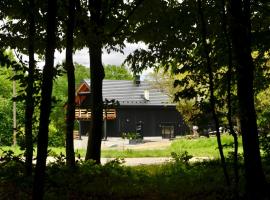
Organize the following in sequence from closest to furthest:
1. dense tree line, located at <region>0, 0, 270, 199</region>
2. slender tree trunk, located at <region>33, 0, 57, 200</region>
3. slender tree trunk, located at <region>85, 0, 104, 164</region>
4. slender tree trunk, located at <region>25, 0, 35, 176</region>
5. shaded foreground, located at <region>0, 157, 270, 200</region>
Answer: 1. slender tree trunk, located at <region>33, 0, 57, 200</region>
2. dense tree line, located at <region>0, 0, 270, 199</region>
3. slender tree trunk, located at <region>25, 0, 35, 176</region>
4. shaded foreground, located at <region>0, 157, 270, 200</region>
5. slender tree trunk, located at <region>85, 0, 104, 164</region>

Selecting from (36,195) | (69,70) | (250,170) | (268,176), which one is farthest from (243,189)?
(69,70)

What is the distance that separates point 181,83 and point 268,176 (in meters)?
2.56

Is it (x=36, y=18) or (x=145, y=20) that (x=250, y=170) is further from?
(x=145, y=20)

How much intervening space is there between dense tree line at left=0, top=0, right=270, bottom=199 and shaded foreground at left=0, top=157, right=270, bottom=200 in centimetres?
44

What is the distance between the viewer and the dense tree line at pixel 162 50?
730 cm

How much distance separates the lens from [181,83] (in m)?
8.78

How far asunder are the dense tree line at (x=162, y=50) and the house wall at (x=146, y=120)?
38.7 meters

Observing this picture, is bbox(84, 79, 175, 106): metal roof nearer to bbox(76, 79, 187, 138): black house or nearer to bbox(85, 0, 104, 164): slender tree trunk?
bbox(76, 79, 187, 138): black house

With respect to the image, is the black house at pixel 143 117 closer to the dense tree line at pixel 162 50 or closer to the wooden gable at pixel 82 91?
the wooden gable at pixel 82 91

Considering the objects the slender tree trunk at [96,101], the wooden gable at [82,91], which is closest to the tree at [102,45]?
the slender tree trunk at [96,101]

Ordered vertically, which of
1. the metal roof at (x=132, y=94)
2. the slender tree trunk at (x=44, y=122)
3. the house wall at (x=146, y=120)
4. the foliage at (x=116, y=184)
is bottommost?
the foliage at (x=116, y=184)

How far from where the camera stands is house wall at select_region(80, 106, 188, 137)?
53219mm

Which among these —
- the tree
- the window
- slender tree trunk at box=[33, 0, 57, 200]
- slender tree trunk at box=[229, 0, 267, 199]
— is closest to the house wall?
the window

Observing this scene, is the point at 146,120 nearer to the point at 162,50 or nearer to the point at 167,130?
the point at 167,130
